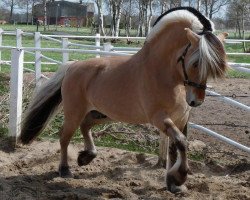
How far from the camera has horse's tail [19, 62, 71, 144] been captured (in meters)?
5.97

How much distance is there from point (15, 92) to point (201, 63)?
140 inches

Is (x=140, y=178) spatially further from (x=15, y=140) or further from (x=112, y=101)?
(x=15, y=140)

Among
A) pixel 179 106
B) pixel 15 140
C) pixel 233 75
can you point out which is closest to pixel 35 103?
pixel 15 140

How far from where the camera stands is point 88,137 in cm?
586

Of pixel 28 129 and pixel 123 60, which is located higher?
pixel 123 60

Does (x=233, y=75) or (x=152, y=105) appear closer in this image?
(x=152, y=105)

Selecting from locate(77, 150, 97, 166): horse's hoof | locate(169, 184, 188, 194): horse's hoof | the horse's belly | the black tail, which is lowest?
locate(169, 184, 188, 194): horse's hoof

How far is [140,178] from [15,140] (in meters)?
2.06

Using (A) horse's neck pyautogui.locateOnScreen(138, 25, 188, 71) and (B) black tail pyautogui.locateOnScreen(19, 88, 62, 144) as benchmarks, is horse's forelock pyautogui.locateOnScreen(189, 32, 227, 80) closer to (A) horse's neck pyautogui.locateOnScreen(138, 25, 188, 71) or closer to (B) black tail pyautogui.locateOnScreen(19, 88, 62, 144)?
(A) horse's neck pyautogui.locateOnScreen(138, 25, 188, 71)

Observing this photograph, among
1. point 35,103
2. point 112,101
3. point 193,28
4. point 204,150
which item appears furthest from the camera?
point 204,150

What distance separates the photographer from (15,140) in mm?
6668

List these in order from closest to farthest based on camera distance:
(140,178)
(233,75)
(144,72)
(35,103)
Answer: (144,72), (140,178), (35,103), (233,75)

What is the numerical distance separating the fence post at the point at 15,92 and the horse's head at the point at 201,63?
10.4 feet

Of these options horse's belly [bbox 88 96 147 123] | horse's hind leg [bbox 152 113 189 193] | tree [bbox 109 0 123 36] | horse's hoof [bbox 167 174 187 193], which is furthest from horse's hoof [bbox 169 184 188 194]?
tree [bbox 109 0 123 36]
